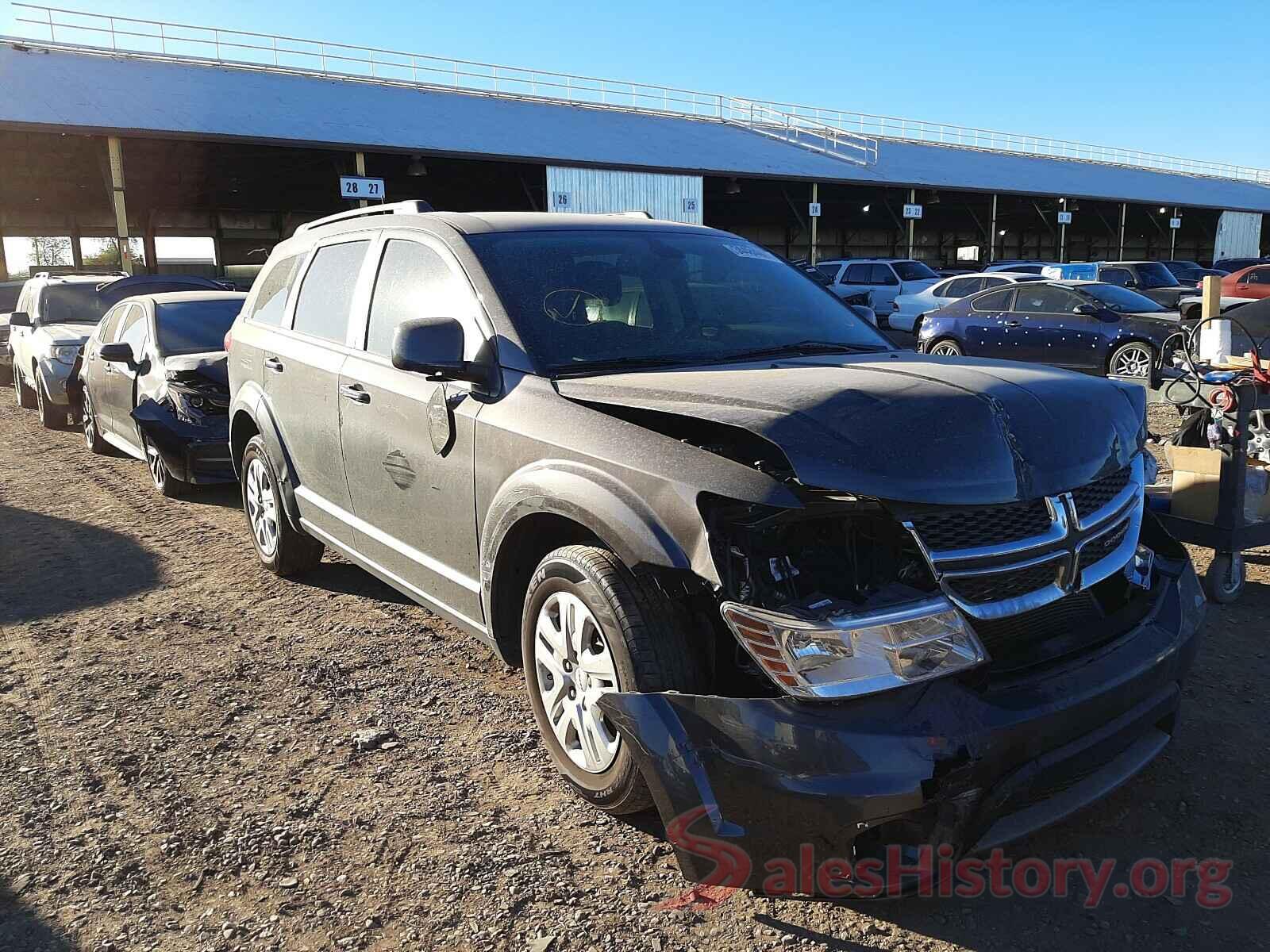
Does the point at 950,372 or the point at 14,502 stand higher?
the point at 950,372

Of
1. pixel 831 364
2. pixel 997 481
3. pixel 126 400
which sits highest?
pixel 831 364

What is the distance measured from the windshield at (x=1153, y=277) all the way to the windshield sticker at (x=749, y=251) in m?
18.5

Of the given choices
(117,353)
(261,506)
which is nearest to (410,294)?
(261,506)

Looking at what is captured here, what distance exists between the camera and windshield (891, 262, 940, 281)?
23.3 m

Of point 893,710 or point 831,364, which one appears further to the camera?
point 831,364

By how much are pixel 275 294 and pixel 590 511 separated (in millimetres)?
3382

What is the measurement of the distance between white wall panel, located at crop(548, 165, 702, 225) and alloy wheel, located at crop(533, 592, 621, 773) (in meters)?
24.8

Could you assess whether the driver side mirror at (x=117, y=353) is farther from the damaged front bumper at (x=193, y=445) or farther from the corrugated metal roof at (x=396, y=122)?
the corrugated metal roof at (x=396, y=122)

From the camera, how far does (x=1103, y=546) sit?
2.77 metres

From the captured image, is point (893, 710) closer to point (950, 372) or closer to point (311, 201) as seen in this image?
point (950, 372)

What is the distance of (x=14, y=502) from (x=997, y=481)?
7.73 m

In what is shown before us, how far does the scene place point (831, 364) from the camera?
3.26 m

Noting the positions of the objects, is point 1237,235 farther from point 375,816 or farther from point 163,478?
point 375,816

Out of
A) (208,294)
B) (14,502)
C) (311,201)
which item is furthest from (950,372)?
(311,201)
